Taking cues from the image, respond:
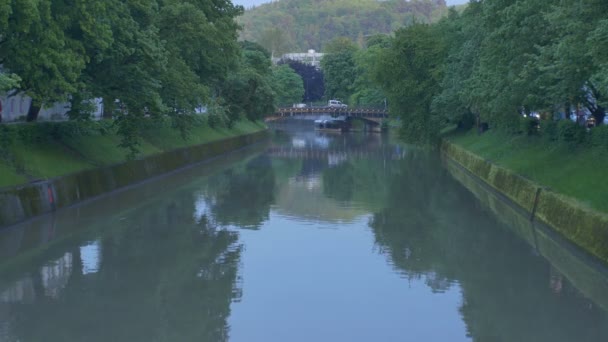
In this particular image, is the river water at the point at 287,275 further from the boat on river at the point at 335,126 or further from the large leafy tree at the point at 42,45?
the boat on river at the point at 335,126

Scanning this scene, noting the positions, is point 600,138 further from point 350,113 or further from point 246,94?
point 350,113

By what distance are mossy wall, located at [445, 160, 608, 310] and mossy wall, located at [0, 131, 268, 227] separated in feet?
58.8

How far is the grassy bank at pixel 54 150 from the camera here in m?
31.2

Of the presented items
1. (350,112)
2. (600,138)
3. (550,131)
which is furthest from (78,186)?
(350,112)

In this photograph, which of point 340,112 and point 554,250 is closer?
point 554,250

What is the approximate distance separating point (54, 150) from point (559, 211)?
2245cm

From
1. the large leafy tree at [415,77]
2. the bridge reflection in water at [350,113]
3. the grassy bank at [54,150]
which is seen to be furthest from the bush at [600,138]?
the bridge reflection in water at [350,113]

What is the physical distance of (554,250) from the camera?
25203 mm

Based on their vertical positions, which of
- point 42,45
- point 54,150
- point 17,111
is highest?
point 42,45

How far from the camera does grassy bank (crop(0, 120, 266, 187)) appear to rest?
102 ft

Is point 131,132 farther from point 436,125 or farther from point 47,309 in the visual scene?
point 436,125

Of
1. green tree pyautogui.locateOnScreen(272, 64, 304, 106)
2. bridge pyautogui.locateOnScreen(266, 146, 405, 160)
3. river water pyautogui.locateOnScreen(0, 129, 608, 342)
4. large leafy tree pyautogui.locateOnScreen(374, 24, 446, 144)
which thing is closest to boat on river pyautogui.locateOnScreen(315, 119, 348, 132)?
green tree pyautogui.locateOnScreen(272, 64, 304, 106)

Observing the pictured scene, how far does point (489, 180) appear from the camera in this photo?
43.6 meters

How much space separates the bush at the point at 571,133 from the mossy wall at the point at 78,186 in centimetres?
2147
